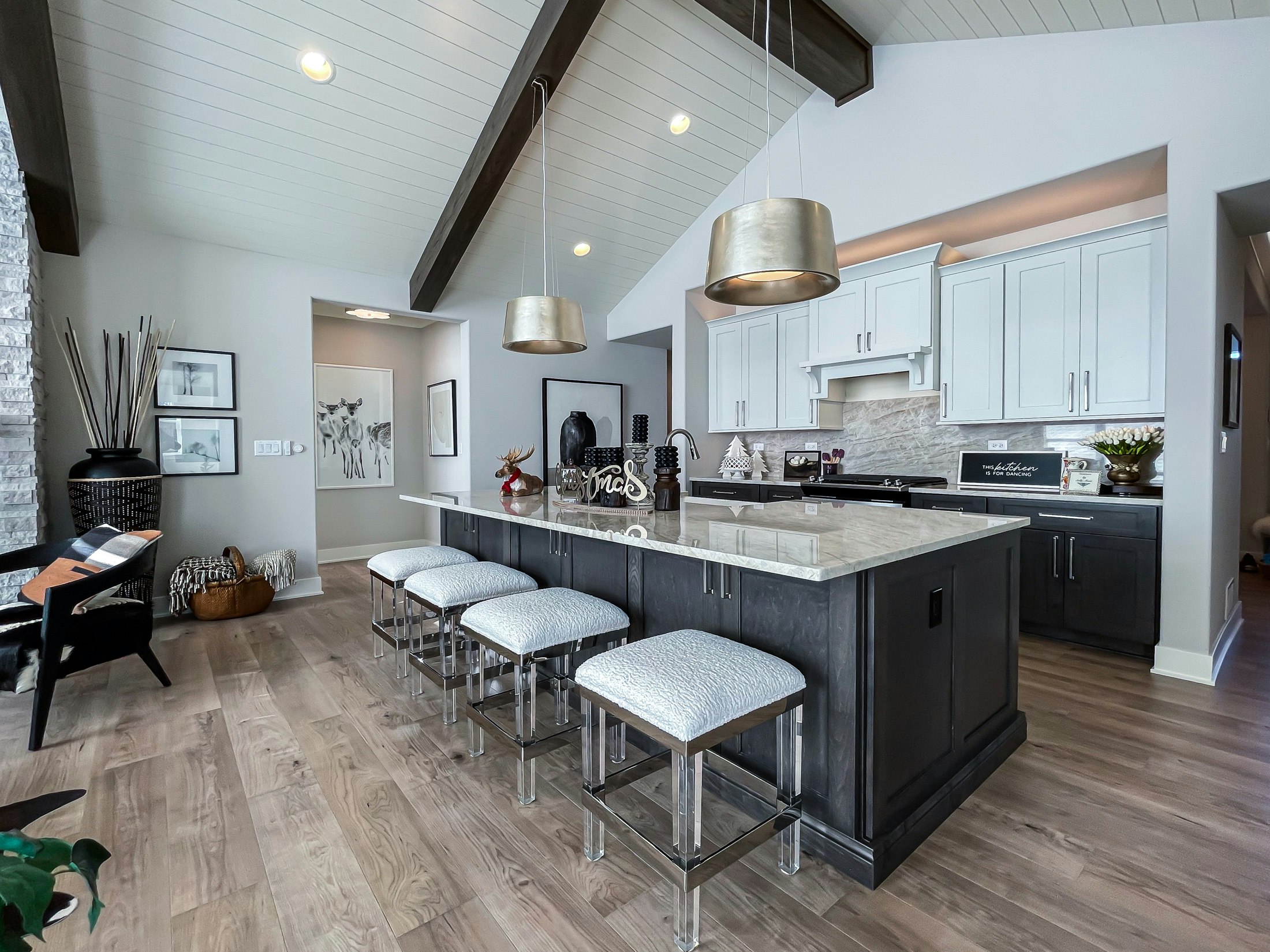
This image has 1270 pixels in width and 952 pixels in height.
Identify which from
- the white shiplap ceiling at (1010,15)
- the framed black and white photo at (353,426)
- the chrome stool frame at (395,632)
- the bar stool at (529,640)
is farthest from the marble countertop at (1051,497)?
the framed black and white photo at (353,426)

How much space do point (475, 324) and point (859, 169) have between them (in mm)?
3379

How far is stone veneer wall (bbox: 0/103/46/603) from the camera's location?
10.6ft

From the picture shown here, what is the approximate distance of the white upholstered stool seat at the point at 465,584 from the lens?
2494mm

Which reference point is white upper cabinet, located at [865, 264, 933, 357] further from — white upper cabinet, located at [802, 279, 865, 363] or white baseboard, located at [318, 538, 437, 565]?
white baseboard, located at [318, 538, 437, 565]

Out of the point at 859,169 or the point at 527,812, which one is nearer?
the point at 527,812

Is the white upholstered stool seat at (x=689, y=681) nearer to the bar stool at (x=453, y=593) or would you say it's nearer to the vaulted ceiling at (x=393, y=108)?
the bar stool at (x=453, y=593)

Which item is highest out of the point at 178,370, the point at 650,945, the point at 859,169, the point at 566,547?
the point at 859,169

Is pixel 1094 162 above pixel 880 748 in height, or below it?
above

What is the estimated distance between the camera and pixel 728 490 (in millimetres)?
5289

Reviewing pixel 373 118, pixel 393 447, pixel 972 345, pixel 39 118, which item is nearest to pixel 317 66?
pixel 373 118

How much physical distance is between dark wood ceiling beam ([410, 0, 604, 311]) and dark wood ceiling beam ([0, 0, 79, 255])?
2.02 meters

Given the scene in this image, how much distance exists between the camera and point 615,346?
→ 657cm

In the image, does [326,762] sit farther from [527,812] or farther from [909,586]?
[909,586]

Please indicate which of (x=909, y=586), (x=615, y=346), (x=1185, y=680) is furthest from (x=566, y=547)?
(x=615, y=346)
